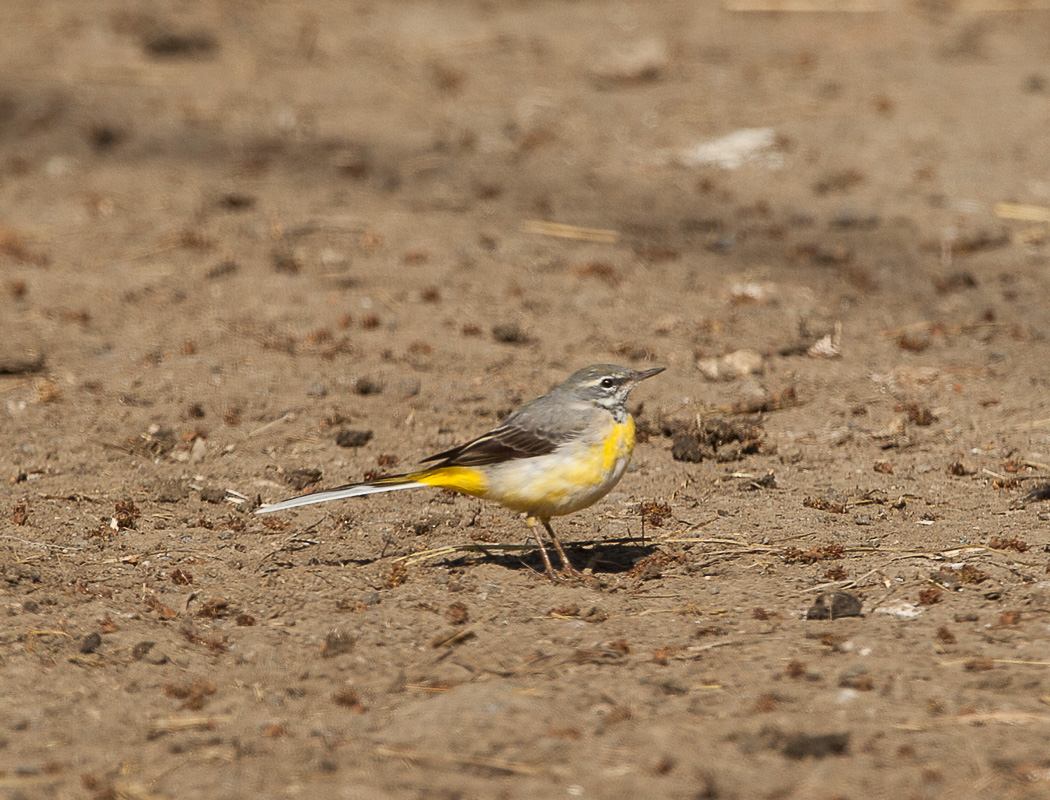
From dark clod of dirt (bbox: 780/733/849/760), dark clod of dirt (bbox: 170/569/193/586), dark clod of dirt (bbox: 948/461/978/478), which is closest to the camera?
dark clod of dirt (bbox: 780/733/849/760)

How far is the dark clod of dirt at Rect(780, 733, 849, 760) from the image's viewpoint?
468 centimetres

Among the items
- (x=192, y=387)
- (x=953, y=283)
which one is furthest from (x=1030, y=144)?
(x=192, y=387)

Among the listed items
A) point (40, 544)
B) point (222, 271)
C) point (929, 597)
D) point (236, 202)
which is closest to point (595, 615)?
point (929, 597)

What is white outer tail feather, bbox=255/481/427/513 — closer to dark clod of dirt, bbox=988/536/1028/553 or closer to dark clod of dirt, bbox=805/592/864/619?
dark clod of dirt, bbox=805/592/864/619

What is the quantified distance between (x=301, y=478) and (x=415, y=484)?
1.42 metres

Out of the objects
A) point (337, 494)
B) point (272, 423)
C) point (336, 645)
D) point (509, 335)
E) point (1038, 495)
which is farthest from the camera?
point (509, 335)

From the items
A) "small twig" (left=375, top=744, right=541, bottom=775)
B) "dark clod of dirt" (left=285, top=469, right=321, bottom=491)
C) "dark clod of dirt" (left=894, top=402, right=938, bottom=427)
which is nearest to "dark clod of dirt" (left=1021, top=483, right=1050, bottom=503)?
"dark clod of dirt" (left=894, top=402, right=938, bottom=427)

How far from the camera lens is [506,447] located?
6.89m

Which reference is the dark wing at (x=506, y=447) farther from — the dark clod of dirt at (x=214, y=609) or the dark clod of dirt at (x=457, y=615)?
the dark clod of dirt at (x=214, y=609)

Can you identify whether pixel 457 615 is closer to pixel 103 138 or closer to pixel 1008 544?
pixel 1008 544

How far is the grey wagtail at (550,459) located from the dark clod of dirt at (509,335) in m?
2.70

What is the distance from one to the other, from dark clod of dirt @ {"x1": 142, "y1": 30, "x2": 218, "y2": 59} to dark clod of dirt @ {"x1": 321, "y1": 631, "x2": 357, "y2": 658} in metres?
11.0

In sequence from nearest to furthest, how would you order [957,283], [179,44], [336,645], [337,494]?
[336,645] → [337,494] → [957,283] → [179,44]

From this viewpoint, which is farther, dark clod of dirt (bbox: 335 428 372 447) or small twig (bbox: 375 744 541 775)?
dark clod of dirt (bbox: 335 428 372 447)
